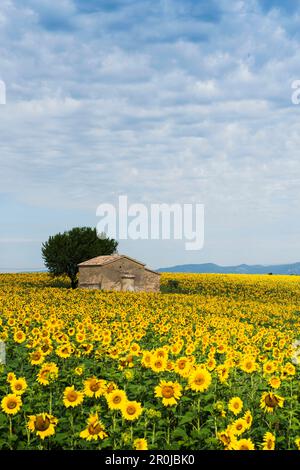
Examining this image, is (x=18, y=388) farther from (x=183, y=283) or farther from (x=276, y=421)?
(x=183, y=283)

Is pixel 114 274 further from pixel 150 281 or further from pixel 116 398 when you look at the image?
pixel 116 398

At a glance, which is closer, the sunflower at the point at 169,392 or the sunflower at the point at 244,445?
the sunflower at the point at 244,445

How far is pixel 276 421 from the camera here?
7168 mm

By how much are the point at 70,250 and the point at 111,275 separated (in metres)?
7.93

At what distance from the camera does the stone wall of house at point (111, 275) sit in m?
44.7

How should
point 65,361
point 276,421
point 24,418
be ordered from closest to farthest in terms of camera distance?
point 276,421 → point 24,418 → point 65,361

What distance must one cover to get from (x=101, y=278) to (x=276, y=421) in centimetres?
3795

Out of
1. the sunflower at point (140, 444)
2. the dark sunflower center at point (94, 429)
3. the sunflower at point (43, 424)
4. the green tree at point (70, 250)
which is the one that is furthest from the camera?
the green tree at point (70, 250)

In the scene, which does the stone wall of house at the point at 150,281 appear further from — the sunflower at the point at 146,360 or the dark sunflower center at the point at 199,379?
the dark sunflower center at the point at 199,379

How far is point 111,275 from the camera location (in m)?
44.8

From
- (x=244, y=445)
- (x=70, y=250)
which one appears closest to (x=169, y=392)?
(x=244, y=445)

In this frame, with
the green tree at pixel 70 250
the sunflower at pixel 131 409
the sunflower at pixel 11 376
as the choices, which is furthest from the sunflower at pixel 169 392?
the green tree at pixel 70 250
